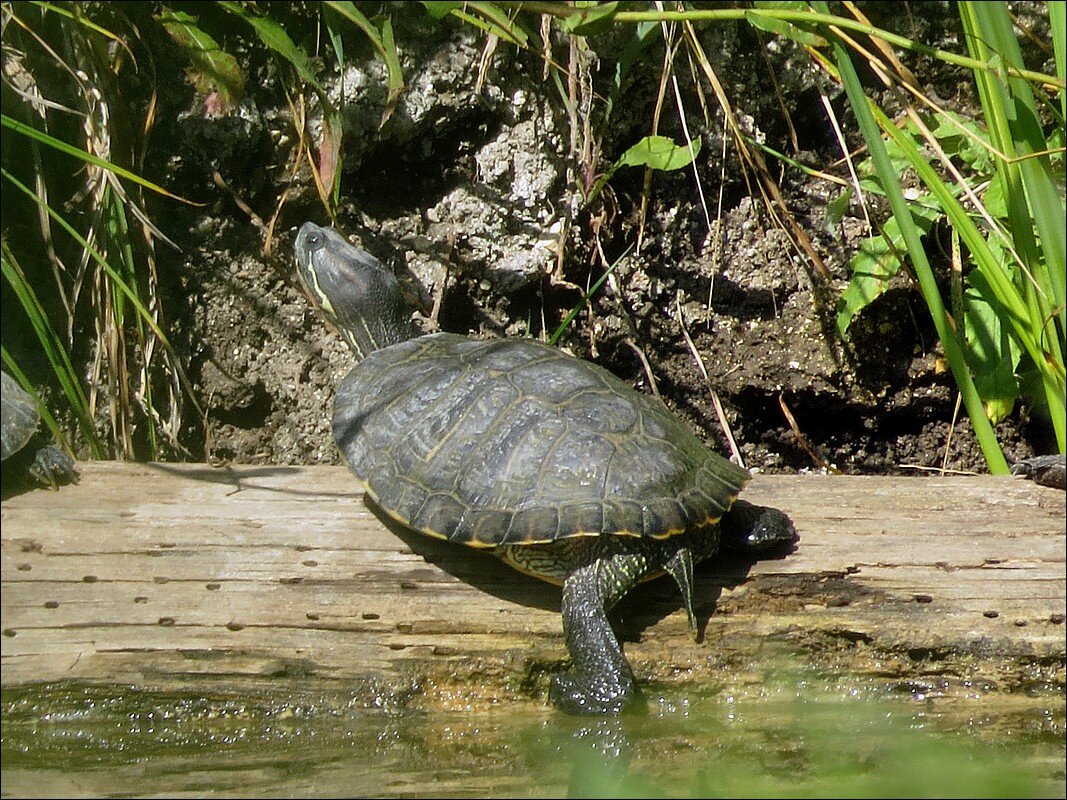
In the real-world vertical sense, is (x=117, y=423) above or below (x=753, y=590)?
above

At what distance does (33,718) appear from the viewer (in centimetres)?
198

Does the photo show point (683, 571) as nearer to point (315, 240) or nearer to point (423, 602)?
point (423, 602)

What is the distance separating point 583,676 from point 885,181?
1302 mm

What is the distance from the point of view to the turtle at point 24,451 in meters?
2.13

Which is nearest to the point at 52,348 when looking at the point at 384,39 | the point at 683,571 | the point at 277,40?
the point at 277,40

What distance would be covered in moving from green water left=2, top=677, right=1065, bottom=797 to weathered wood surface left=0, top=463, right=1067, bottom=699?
0.06 meters

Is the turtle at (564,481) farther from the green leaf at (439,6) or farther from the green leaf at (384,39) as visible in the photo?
the green leaf at (439,6)

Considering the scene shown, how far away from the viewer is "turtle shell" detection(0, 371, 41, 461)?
6.97 ft

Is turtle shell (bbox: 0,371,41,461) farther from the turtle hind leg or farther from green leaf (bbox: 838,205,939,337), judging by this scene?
green leaf (bbox: 838,205,939,337)

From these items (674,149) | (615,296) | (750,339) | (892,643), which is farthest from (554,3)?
(892,643)

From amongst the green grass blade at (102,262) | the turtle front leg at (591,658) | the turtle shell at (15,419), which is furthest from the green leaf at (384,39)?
the turtle front leg at (591,658)

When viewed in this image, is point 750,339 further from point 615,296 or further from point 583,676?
point 583,676

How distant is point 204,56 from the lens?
8.73ft

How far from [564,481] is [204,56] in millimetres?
1597
